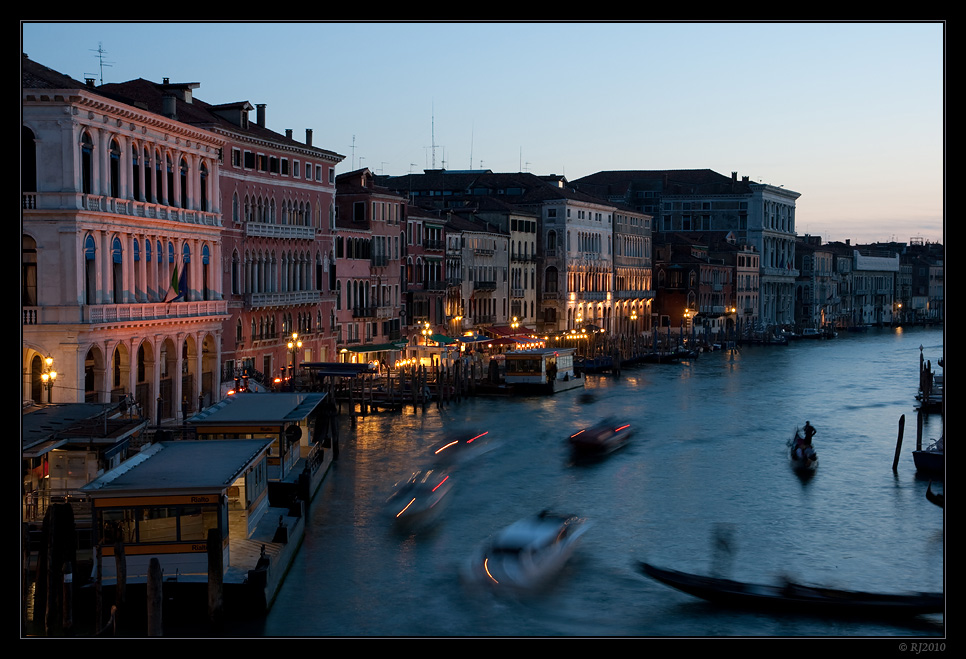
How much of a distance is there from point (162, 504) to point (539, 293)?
139 feet

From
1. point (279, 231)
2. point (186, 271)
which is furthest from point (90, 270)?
point (279, 231)

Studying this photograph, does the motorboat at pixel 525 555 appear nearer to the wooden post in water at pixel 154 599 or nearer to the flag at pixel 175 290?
the wooden post in water at pixel 154 599

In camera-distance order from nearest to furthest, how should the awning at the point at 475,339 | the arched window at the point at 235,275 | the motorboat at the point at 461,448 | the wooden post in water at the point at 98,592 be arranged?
the wooden post in water at the point at 98,592, the motorboat at the point at 461,448, the arched window at the point at 235,275, the awning at the point at 475,339

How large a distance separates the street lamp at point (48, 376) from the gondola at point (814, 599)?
11.3m

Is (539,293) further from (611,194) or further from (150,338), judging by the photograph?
(150,338)

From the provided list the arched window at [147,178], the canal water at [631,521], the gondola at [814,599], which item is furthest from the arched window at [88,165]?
the gondola at [814,599]

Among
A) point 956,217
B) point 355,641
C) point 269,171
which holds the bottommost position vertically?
point 355,641

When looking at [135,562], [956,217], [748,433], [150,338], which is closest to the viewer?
[956,217]

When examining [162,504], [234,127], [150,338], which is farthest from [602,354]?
[162,504]

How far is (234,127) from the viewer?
30203 mm

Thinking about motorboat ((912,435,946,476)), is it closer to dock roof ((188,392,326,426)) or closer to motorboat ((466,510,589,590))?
motorboat ((466,510,589,590))

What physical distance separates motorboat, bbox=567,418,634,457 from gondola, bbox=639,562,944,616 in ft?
36.4

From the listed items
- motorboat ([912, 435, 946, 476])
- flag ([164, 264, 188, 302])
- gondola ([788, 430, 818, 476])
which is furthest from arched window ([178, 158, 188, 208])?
motorboat ([912, 435, 946, 476])

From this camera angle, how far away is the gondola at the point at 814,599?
13.1 meters
